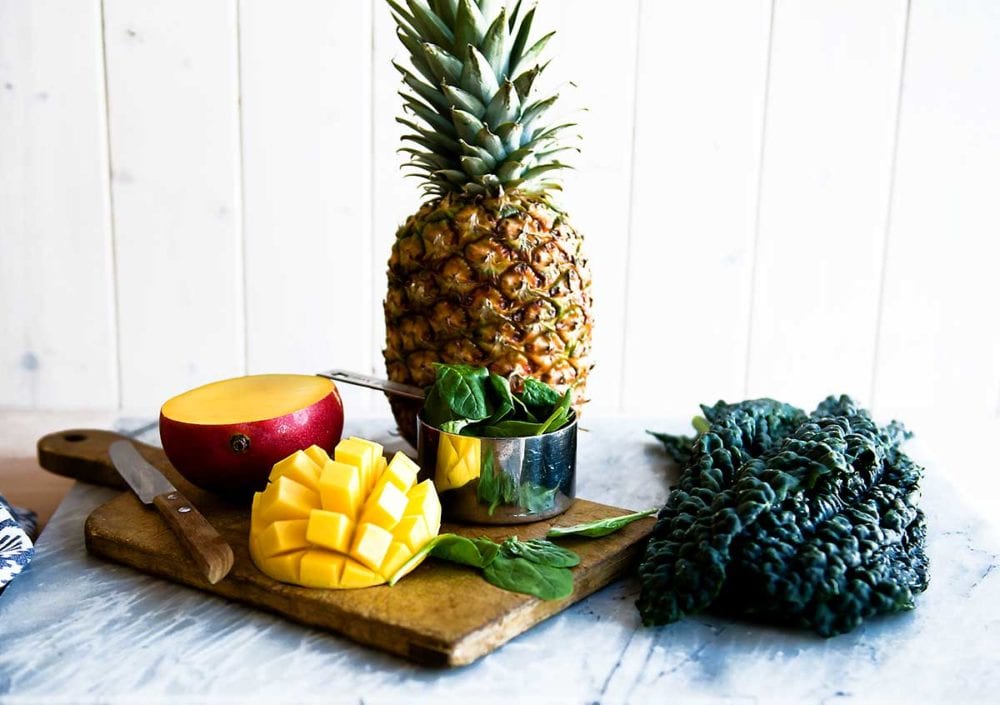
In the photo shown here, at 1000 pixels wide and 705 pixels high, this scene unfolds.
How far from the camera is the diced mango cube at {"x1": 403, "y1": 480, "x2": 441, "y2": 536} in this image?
862 millimetres

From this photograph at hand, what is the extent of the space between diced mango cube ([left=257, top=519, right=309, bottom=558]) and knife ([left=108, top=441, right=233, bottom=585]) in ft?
0.16

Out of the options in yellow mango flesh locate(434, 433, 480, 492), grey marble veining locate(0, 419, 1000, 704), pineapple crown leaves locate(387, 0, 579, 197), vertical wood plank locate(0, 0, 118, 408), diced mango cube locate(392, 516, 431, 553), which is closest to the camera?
grey marble veining locate(0, 419, 1000, 704)

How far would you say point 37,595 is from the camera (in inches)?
35.1

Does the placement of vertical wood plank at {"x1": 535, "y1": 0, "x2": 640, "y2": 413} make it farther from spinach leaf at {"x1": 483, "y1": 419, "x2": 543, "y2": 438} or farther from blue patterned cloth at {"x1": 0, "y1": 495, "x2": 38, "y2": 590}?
blue patterned cloth at {"x1": 0, "y1": 495, "x2": 38, "y2": 590}

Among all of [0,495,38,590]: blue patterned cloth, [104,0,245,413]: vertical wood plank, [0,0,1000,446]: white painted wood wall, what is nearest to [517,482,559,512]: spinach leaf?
[0,495,38,590]: blue patterned cloth

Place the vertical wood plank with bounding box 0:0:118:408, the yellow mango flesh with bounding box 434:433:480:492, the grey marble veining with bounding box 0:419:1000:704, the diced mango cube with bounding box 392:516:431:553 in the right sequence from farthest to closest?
the vertical wood plank with bounding box 0:0:118:408 → the yellow mango flesh with bounding box 434:433:480:492 → the diced mango cube with bounding box 392:516:431:553 → the grey marble veining with bounding box 0:419:1000:704

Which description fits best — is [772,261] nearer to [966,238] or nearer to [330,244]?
[966,238]

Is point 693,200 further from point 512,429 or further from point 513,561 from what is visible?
point 513,561

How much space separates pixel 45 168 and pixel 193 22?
0.35m

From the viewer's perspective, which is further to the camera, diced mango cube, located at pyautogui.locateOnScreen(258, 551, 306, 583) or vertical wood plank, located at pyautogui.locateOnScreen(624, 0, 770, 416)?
vertical wood plank, located at pyautogui.locateOnScreen(624, 0, 770, 416)

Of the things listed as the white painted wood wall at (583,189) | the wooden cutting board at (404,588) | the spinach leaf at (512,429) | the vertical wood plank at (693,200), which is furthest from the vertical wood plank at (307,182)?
the spinach leaf at (512,429)

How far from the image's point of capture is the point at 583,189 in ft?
5.58

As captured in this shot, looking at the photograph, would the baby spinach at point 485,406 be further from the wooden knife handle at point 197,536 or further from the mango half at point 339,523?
the wooden knife handle at point 197,536

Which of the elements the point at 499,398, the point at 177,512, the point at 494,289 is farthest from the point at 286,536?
the point at 494,289
